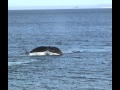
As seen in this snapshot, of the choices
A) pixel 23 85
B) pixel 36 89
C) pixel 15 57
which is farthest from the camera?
pixel 15 57

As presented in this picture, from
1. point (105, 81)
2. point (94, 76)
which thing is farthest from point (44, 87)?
point (94, 76)

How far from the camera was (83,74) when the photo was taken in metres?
22.7

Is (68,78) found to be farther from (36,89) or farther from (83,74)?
(36,89)

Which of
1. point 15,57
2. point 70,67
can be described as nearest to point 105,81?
point 70,67

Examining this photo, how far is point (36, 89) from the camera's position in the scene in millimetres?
17719

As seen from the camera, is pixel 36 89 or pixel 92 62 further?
pixel 92 62

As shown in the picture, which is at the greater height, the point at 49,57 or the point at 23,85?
the point at 23,85

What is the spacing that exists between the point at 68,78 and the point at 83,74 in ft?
4.07
